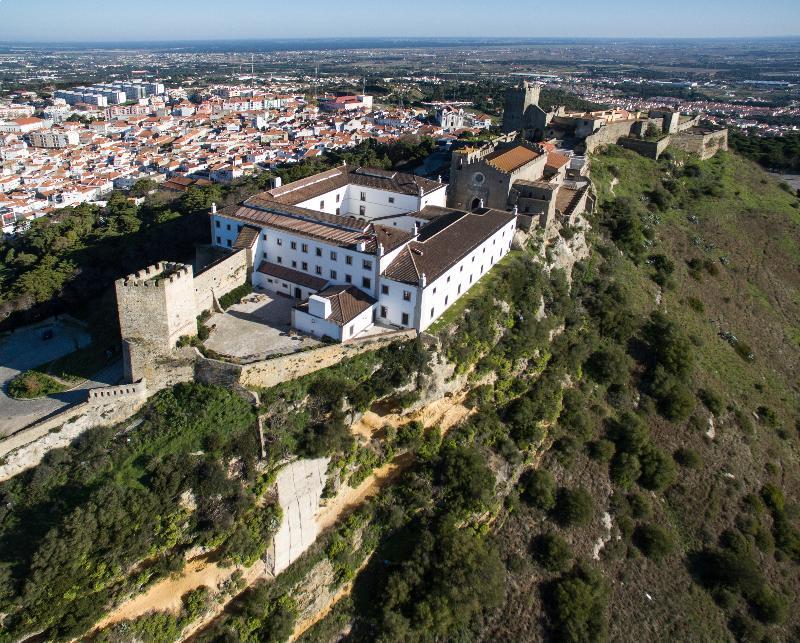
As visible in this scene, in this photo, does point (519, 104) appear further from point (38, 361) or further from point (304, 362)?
point (38, 361)

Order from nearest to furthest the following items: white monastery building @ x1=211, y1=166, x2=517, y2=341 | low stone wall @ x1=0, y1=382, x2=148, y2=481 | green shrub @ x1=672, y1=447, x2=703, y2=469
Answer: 1. low stone wall @ x1=0, y1=382, x2=148, y2=481
2. white monastery building @ x1=211, y1=166, x2=517, y2=341
3. green shrub @ x1=672, y1=447, x2=703, y2=469

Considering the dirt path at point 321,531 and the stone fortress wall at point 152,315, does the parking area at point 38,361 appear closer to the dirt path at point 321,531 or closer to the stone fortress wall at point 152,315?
the stone fortress wall at point 152,315

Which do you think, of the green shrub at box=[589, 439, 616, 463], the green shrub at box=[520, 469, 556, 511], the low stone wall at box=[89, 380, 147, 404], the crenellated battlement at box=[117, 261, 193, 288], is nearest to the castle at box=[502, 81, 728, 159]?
the green shrub at box=[589, 439, 616, 463]

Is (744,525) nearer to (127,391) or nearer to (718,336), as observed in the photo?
(718,336)

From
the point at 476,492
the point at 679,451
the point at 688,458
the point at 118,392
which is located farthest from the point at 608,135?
the point at 118,392

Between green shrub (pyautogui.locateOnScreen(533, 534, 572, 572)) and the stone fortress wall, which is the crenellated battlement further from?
green shrub (pyautogui.locateOnScreen(533, 534, 572, 572))

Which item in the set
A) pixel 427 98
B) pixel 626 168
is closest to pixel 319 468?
pixel 626 168
